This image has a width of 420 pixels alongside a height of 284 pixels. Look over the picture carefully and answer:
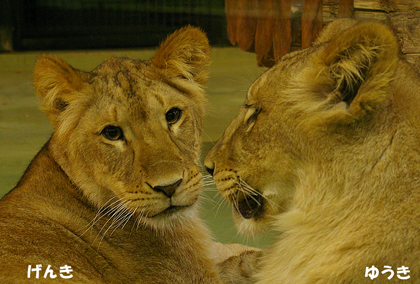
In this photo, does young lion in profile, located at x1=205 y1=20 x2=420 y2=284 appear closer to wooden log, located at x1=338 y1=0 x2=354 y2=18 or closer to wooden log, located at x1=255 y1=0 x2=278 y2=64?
wooden log, located at x1=338 y1=0 x2=354 y2=18

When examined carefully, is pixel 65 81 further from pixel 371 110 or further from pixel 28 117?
pixel 28 117

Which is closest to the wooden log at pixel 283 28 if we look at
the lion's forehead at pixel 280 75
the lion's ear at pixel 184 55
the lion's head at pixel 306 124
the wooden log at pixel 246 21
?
the wooden log at pixel 246 21

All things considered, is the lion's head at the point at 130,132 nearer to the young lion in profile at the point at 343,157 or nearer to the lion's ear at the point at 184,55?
the lion's ear at the point at 184,55

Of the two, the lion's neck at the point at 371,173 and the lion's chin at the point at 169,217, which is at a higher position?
the lion's neck at the point at 371,173

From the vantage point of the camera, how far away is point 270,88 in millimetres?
1740

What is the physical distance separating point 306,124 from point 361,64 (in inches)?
9.5

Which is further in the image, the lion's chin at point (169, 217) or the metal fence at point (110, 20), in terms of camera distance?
the metal fence at point (110, 20)

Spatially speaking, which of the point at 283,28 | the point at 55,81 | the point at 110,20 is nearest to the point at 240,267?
the point at 55,81

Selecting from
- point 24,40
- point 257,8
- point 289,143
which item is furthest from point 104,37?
point 289,143

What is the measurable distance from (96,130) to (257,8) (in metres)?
1.40

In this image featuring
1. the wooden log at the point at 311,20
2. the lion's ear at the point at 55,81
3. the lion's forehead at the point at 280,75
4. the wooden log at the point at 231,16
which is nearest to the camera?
the lion's forehead at the point at 280,75

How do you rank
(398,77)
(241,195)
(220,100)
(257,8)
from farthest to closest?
(220,100) < (257,8) < (241,195) < (398,77)

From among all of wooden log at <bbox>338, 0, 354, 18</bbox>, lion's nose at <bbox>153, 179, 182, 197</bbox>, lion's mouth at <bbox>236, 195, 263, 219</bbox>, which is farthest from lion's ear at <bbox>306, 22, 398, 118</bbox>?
wooden log at <bbox>338, 0, 354, 18</bbox>

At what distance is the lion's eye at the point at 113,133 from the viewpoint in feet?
6.62
